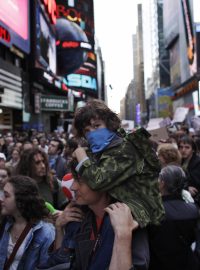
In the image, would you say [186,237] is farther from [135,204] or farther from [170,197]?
[135,204]

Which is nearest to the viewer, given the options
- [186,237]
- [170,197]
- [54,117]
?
[186,237]

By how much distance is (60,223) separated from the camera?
256 centimetres

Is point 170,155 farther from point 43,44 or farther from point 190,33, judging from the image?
point 190,33

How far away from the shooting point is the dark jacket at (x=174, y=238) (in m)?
2.49

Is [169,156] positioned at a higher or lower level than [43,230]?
higher

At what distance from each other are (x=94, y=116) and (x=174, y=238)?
3.40ft

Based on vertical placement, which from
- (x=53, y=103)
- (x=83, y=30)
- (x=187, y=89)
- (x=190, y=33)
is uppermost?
(x=83, y=30)

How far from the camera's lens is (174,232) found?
3021 mm

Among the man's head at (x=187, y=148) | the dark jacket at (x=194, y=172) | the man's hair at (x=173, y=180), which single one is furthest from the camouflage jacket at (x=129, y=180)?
the man's head at (x=187, y=148)

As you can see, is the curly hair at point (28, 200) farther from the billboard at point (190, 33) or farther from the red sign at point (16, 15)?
the billboard at point (190, 33)

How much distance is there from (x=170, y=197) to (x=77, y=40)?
58192 millimetres

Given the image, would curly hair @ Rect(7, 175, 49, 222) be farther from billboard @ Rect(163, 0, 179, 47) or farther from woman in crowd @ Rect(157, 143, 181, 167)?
billboard @ Rect(163, 0, 179, 47)

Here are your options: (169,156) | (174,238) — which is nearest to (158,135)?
(169,156)

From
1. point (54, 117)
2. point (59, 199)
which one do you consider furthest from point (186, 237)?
point (54, 117)
